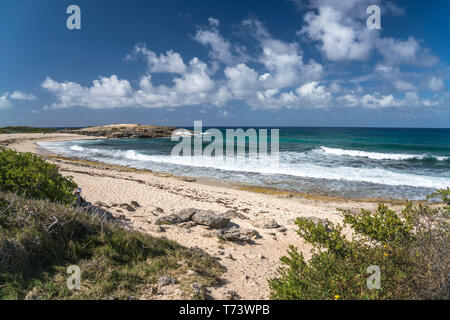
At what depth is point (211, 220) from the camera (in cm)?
736

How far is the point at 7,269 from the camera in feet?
10.3

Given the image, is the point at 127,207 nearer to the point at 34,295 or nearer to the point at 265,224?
the point at 265,224

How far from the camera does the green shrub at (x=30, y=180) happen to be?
5473 mm

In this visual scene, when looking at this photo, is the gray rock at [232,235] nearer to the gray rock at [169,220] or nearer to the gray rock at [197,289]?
the gray rock at [169,220]

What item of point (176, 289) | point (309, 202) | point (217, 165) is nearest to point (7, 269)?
point (176, 289)

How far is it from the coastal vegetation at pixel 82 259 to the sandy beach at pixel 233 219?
0.73 metres

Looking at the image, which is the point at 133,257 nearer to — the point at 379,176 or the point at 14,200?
the point at 14,200

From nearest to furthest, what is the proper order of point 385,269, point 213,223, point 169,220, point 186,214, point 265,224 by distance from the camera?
point 385,269 → point 213,223 → point 169,220 → point 186,214 → point 265,224

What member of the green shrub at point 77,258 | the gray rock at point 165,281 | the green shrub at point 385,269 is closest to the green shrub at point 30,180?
the green shrub at point 77,258

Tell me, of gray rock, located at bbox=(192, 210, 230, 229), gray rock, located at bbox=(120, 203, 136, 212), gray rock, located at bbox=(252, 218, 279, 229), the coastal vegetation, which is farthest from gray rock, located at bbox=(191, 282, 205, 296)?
gray rock, located at bbox=(120, 203, 136, 212)

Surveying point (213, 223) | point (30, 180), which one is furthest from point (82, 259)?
point (213, 223)

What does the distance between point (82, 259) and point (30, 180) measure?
3.37m

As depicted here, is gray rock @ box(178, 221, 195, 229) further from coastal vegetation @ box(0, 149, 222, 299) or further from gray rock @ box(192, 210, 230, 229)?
coastal vegetation @ box(0, 149, 222, 299)
